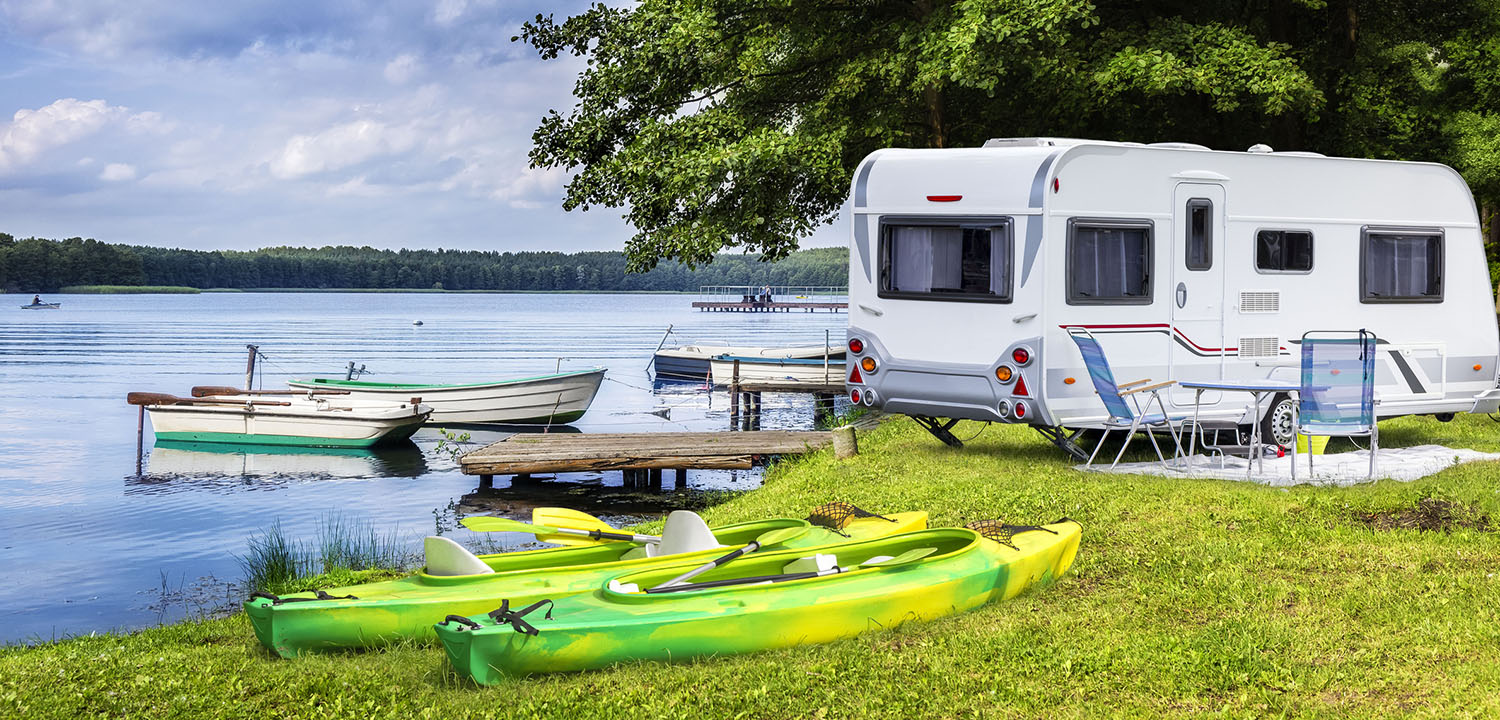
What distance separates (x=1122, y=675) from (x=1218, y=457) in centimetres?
633

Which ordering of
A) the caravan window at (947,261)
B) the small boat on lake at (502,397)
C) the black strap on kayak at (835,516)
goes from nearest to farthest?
1. the black strap on kayak at (835,516)
2. the caravan window at (947,261)
3. the small boat on lake at (502,397)

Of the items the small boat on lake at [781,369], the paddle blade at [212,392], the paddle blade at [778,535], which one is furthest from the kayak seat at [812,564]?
the small boat on lake at [781,369]

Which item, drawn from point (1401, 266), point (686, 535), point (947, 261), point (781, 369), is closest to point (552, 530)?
point (686, 535)

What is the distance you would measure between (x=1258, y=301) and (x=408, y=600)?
853 centimetres

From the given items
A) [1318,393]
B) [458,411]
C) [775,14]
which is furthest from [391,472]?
[1318,393]

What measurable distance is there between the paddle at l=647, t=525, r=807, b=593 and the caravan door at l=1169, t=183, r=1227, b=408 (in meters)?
5.11

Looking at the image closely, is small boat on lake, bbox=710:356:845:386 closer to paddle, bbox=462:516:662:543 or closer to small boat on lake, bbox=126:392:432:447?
small boat on lake, bbox=126:392:432:447

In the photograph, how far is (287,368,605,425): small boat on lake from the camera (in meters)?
25.2

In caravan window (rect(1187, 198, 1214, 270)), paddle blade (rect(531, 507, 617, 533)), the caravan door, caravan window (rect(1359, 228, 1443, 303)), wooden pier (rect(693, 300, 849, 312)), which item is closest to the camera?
paddle blade (rect(531, 507, 617, 533))

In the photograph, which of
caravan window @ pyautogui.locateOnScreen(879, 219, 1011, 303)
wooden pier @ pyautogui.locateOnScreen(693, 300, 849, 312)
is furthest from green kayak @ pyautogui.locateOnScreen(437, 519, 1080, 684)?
wooden pier @ pyautogui.locateOnScreen(693, 300, 849, 312)

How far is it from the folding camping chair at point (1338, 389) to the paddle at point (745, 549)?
503 cm

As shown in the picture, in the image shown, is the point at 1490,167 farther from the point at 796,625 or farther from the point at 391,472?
the point at 391,472

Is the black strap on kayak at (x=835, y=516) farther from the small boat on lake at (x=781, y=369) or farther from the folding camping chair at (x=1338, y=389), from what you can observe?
the small boat on lake at (x=781, y=369)

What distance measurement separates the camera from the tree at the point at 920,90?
16.8 m
